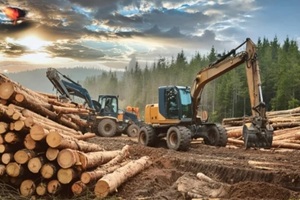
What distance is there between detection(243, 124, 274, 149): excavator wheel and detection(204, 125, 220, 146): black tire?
250 cm

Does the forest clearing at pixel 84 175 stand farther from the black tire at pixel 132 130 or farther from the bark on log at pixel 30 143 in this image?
the black tire at pixel 132 130

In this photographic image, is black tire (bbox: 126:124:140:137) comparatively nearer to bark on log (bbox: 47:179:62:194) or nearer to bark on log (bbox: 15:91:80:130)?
bark on log (bbox: 15:91:80:130)

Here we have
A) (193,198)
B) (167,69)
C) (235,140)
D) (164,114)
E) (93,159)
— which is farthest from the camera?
(167,69)

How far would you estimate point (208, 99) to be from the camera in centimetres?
9156

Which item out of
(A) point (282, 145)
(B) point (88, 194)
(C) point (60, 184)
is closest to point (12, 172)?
(C) point (60, 184)

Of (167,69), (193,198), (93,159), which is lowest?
(193,198)

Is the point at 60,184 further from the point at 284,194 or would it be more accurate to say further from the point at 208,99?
the point at 208,99

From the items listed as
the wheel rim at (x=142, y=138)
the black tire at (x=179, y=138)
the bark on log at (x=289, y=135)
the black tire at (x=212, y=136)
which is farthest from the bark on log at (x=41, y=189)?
the bark on log at (x=289, y=135)

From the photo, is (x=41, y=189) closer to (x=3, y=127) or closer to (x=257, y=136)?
(x=3, y=127)

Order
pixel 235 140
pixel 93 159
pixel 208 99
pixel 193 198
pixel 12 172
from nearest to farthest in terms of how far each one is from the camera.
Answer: pixel 193 198 < pixel 12 172 < pixel 93 159 < pixel 235 140 < pixel 208 99

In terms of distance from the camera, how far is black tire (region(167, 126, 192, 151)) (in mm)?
16750

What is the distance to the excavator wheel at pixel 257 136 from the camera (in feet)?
52.3

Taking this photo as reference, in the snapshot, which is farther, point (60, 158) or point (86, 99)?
point (86, 99)

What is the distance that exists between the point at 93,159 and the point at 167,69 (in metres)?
123
